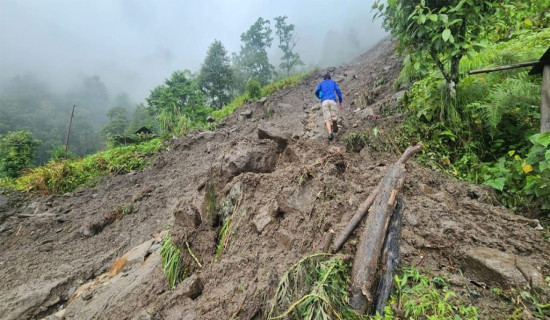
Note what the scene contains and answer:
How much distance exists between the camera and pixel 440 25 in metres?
3.82

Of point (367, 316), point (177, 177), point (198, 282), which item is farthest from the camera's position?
point (177, 177)

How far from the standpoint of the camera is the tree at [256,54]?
3881 centimetres

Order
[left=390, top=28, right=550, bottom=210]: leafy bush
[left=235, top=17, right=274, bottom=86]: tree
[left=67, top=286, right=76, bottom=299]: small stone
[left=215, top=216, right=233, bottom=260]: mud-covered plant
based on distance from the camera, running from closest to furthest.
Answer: [left=215, top=216, right=233, bottom=260]: mud-covered plant → [left=390, top=28, right=550, bottom=210]: leafy bush → [left=67, top=286, right=76, bottom=299]: small stone → [left=235, top=17, right=274, bottom=86]: tree

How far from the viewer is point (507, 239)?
2168mm

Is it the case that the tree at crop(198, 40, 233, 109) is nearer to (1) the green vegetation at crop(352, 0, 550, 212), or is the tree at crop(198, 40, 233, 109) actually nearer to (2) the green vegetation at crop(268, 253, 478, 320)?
(1) the green vegetation at crop(352, 0, 550, 212)

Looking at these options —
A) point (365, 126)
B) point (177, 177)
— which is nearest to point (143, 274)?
point (365, 126)

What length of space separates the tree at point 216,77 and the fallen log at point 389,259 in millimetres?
27235

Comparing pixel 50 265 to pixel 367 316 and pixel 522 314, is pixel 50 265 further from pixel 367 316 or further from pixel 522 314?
pixel 522 314

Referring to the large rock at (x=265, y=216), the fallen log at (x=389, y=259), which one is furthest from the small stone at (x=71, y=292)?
the fallen log at (x=389, y=259)

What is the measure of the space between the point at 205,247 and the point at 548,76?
4.68 m

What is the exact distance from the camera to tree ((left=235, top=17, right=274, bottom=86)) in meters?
38.8

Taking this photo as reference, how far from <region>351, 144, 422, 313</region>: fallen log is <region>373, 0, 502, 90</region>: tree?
2.70 metres

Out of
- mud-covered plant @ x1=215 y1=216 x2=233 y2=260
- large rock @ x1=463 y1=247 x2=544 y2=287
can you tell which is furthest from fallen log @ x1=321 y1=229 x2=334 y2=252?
mud-covered plant @ x1=215 y1=216 x2=233 y2=260

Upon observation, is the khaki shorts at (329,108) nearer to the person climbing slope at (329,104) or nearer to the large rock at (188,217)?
the person climbing slope at (329,104)
